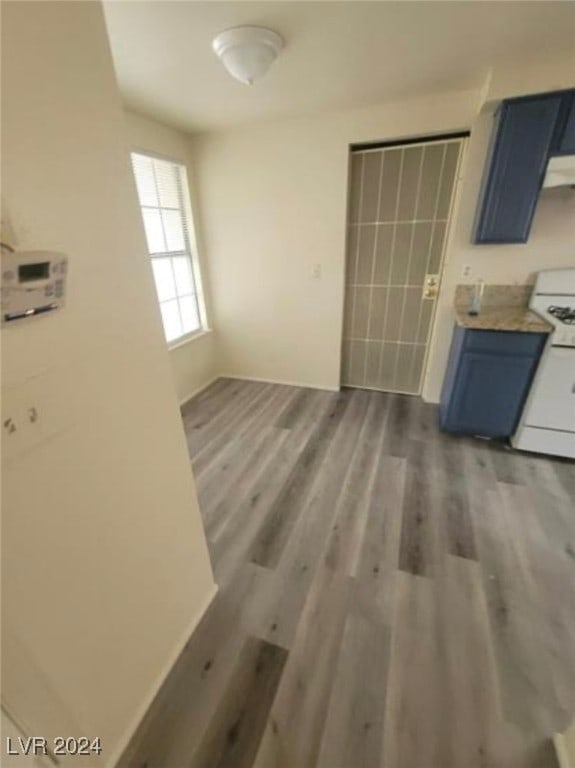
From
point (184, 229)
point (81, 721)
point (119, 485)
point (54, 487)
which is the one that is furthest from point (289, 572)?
point (184, 229)

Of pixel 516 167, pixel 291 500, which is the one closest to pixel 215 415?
pixel 291 500

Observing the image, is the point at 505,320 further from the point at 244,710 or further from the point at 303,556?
the point at 244,710

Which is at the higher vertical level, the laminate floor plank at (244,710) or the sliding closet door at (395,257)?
the sliding closet door at (395,257)

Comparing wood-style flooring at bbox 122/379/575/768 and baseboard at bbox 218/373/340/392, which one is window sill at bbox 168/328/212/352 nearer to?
baseboard at bbox 218/373/340/392

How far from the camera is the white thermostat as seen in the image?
0.60 metres

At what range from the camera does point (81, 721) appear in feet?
3.02

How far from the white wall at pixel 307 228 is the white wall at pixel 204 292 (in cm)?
10

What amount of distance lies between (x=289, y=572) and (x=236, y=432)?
1.36 metres

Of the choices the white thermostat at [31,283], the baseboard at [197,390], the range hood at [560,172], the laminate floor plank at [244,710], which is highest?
the range hood at [560,172]

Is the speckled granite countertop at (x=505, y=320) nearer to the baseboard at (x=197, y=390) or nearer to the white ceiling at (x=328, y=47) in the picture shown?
the white ceiling at (x=328, y=47)

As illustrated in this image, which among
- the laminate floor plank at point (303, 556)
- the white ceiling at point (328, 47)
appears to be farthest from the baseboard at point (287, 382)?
the white ceiling at point (328, 47)

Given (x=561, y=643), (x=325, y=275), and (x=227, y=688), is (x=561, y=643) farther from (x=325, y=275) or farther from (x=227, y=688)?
(x=325, y=275)

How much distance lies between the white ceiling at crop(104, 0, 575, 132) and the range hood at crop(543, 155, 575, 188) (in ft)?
1.74

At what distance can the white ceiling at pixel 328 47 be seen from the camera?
1416mm
